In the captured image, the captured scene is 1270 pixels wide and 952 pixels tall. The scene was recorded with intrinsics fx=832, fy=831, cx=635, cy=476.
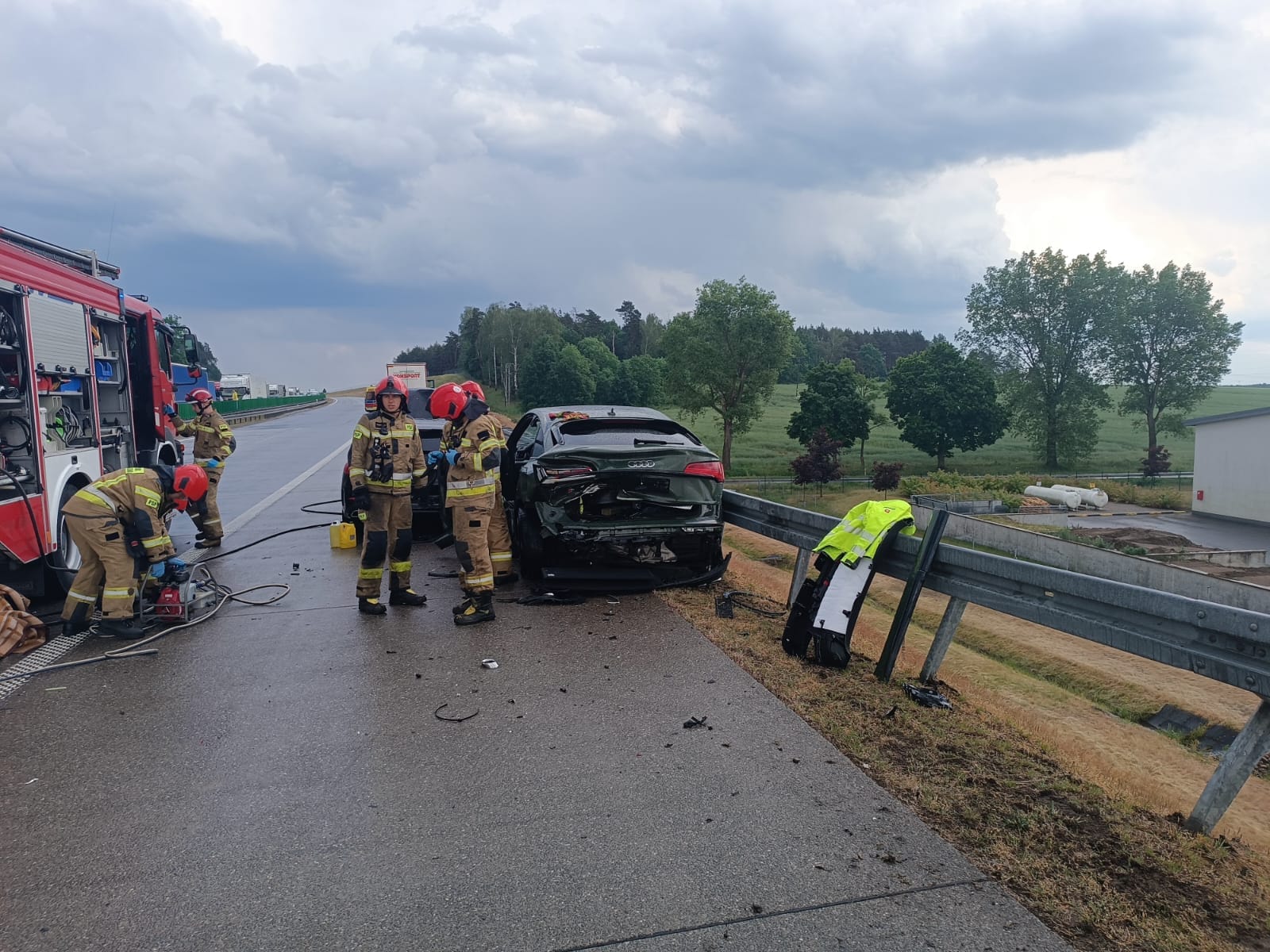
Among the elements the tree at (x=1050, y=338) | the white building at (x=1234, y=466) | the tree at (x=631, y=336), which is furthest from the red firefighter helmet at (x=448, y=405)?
the tree at (x=631, y=336)

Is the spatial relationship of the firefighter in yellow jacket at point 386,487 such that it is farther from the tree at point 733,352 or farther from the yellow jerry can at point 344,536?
the tree at point 733,352

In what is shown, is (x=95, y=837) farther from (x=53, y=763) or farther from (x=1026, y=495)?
(x=1026, y=495)

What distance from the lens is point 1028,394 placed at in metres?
66.6

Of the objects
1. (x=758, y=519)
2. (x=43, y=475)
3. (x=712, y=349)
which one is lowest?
(x=758, y=519)

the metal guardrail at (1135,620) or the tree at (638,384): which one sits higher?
the tree at (638,384)

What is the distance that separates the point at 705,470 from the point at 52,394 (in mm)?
5997

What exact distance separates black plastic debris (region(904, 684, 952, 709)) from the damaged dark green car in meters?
2.42

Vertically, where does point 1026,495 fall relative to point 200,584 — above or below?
below

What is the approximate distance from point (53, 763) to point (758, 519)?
17.6 feet

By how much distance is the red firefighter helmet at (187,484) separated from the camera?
6.45m

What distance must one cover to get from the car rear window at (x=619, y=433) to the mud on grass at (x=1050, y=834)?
109 inches

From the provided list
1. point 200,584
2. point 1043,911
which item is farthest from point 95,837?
point 200,584

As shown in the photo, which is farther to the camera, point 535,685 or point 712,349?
point 712,349

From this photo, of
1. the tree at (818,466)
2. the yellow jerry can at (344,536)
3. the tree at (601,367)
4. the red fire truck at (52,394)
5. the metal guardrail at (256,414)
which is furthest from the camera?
the tree at (601,367)
